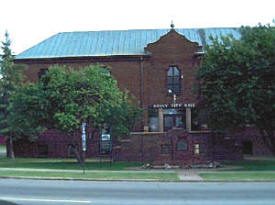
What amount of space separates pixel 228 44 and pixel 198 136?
6.03 metres

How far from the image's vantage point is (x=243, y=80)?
25.2 meters

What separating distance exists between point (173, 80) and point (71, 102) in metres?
13.4

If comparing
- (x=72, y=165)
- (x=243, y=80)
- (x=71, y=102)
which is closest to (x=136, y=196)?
(x=243, y=80)

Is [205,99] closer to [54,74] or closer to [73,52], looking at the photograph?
[54,74]

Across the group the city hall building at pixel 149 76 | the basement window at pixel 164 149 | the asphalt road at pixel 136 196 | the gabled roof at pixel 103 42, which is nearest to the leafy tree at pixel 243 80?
the basement window at pixel 164 149

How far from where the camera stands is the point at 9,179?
19984 mm

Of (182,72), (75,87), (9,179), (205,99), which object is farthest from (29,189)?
(182,72)

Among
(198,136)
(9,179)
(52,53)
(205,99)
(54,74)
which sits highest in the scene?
(52,53)

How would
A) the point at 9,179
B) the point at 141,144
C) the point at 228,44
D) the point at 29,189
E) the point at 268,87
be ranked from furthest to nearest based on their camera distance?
1. the point at 141,144
2. the point at 228,44
3. the point at 268,87
4. the point at 9,179
5. the point at 29,189

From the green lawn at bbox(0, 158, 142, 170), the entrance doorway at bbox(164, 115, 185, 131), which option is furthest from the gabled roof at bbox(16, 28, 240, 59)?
the green lawn at bbox(0, 158, 142, 170)

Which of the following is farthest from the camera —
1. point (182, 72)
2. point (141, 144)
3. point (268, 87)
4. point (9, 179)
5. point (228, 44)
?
point (182, 72)

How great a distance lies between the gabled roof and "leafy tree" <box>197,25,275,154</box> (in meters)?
12.8

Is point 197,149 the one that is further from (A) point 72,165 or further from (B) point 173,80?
(B) point 173,80

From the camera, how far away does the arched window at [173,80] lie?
37.7 meters
